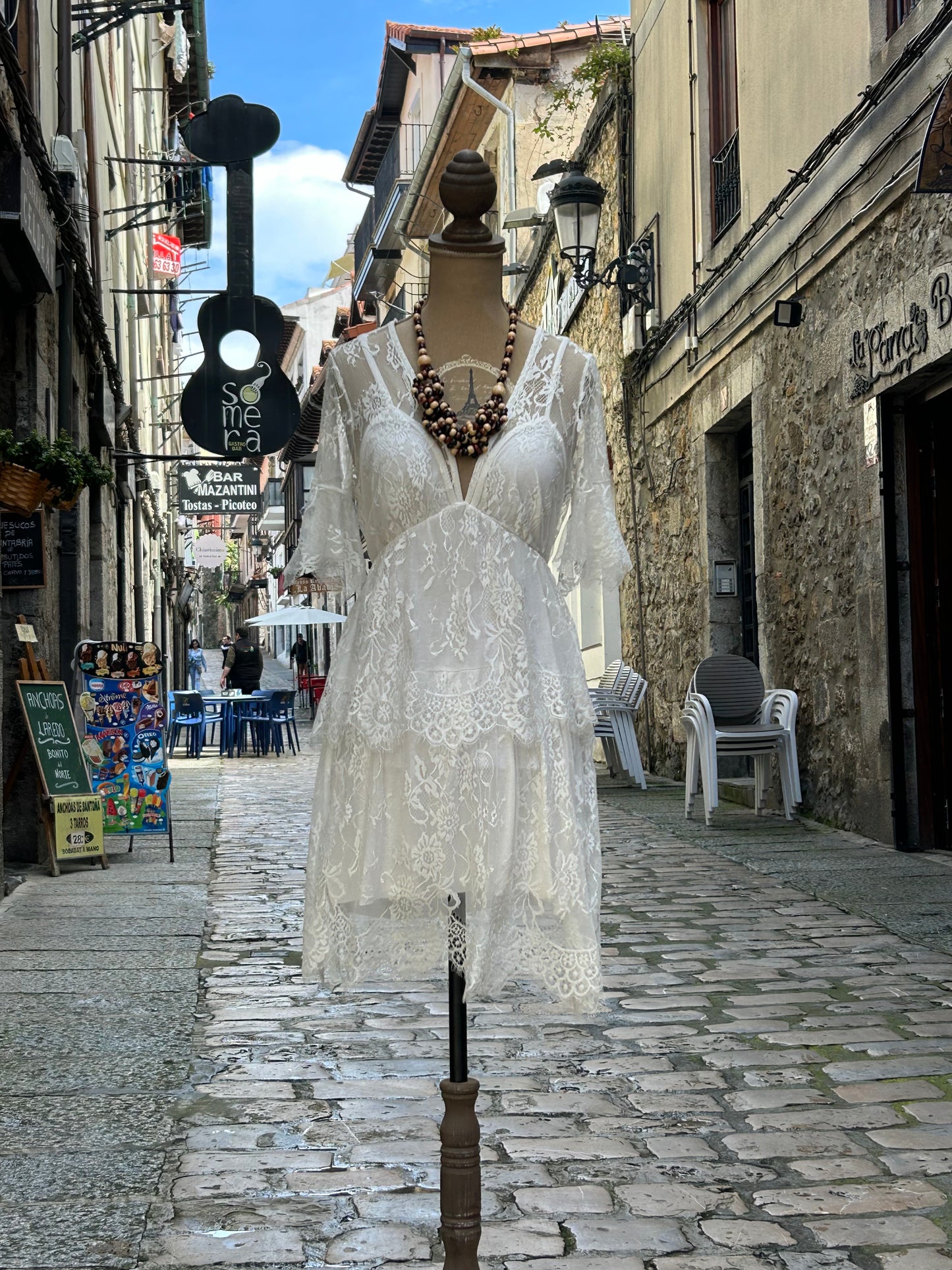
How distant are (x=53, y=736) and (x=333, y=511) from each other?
4.93 m

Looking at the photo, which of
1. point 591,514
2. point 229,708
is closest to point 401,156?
point 229,708

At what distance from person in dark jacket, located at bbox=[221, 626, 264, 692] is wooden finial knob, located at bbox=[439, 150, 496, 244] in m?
17.4

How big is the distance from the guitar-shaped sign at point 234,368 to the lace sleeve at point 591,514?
8.20 m

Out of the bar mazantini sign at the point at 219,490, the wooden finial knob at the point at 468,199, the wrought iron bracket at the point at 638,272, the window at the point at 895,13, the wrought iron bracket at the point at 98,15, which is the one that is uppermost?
the wrought iron bracket at the point at 98,15

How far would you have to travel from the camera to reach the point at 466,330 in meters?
2.57

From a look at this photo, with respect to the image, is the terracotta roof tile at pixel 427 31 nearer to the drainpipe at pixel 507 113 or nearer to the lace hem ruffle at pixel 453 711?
the drainpipe at pixel 507 113

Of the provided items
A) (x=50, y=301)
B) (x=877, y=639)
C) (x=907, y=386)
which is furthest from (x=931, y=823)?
(x=50, y=301)

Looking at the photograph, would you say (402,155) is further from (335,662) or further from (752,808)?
(335,662)

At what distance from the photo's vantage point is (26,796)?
7629mm

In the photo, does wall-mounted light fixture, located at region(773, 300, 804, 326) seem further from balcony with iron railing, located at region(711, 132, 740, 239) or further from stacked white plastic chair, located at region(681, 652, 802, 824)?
stacked white plastic chair, located at region(681, 652, 802, 824)

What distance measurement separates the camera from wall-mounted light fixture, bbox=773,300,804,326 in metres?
8.56

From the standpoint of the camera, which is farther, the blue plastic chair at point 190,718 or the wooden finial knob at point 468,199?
the blue plastic chair at point 190,718

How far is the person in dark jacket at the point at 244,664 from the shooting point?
20.0 metres

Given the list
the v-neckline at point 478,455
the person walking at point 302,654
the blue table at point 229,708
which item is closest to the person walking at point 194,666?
the person walking at point 302,654
